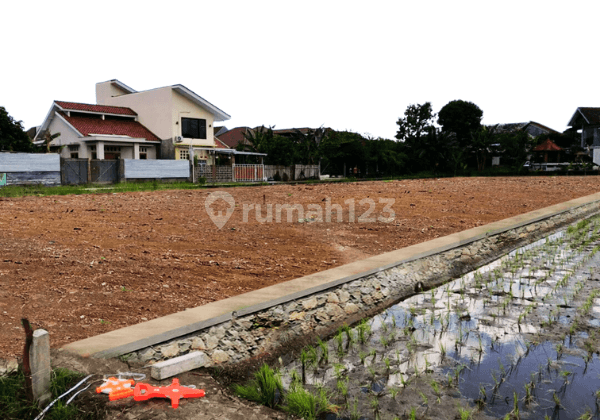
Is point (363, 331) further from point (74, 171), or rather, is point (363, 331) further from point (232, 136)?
point (232, 136)

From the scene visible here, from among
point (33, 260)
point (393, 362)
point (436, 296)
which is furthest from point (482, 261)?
point (33, 260)

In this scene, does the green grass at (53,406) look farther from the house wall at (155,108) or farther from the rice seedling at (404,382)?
the house wall at (155,108)

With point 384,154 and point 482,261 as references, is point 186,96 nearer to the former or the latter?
point 384,154

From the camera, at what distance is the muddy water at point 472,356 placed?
11.4 feet

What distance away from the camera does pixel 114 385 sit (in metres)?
3.25

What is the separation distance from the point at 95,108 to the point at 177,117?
17.7 ft

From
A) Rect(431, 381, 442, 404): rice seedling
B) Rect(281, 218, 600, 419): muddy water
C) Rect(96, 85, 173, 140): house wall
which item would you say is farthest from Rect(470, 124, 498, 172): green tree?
Rect(431, 381, 442, 404): rice seedling

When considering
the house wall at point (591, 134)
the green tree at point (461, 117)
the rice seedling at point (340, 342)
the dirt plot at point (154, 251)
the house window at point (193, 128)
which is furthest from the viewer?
the green tree at point (461, 117)

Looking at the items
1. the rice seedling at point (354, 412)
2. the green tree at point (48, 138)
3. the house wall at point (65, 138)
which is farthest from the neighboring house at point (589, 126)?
the rice seedling at point (354, 412)

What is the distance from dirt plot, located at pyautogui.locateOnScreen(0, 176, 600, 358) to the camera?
490 centimetres

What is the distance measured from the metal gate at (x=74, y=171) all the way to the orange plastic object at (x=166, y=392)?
24062mm

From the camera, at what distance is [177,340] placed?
4.05 metres

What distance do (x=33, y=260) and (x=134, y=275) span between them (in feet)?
5.21

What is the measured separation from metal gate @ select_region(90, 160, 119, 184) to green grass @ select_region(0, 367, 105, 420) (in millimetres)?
24456
